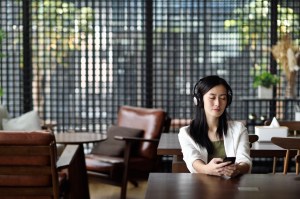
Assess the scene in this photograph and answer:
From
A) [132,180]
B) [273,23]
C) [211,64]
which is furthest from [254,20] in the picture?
[132,180]

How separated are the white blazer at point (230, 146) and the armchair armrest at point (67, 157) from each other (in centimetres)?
149

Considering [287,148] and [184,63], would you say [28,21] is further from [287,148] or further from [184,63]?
[287,148]

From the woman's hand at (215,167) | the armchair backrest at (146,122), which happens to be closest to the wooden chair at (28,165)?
the woman's hand at (215,167)

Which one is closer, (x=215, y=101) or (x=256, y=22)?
(x=215, y=101)

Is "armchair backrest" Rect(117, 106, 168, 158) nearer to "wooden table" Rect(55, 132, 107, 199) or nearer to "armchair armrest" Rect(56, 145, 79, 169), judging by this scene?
"wooden table" Rect(55, 132, 107, 199)

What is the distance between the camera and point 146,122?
709 centimetres

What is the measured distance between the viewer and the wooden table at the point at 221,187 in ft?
8.54

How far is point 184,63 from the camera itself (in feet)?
26.5

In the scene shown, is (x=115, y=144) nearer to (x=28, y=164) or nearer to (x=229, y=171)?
(x=28, y=164)

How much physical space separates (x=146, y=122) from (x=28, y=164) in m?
2.51

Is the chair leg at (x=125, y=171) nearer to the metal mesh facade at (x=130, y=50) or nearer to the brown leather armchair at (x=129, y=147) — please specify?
the brown leather armchair at (x=129, y=147)

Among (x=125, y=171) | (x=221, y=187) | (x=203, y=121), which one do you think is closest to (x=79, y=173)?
(x=125, y=171)

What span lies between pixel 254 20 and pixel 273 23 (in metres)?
0.22

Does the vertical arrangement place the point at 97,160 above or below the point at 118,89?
below
